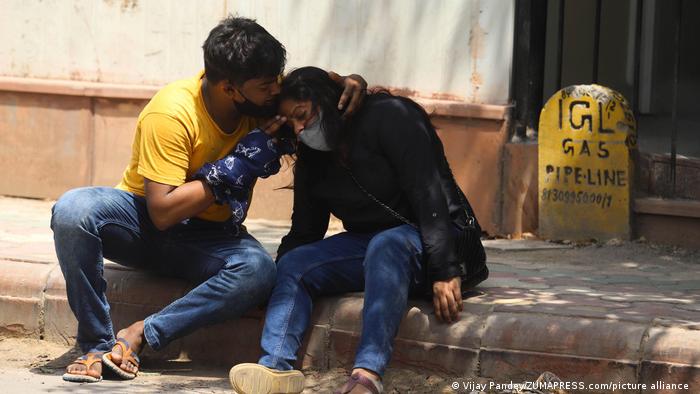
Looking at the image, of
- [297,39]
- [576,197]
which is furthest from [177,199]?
[297,39]

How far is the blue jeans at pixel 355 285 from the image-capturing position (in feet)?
14.0

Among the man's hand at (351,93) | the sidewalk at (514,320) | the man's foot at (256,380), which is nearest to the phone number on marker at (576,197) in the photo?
the sidewalk at (514,320)

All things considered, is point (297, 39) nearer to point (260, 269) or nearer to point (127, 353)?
point (260, 269)

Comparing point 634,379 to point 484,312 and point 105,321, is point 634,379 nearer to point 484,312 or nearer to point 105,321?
point 484,312

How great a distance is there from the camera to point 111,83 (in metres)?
7.38

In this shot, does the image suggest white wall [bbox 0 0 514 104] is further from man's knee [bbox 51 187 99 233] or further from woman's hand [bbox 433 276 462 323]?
man's knee [bbox 51 187 99 233]

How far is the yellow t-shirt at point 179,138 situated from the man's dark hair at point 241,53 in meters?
0.17

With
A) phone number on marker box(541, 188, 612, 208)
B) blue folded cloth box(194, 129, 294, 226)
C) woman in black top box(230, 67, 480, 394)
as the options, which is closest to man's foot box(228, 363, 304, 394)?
woman in black top box(230, 67, 480, 394)

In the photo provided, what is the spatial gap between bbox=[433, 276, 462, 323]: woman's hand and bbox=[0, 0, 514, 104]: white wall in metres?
2.33

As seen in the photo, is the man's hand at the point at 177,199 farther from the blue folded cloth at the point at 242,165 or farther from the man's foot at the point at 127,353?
the man's foot at the point at 127,353

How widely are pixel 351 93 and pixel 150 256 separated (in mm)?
1020

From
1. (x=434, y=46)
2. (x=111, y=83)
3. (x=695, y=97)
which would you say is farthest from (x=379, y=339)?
(x=695, y=97)

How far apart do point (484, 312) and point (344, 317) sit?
1.75 ft

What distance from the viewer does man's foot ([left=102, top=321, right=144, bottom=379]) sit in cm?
457
